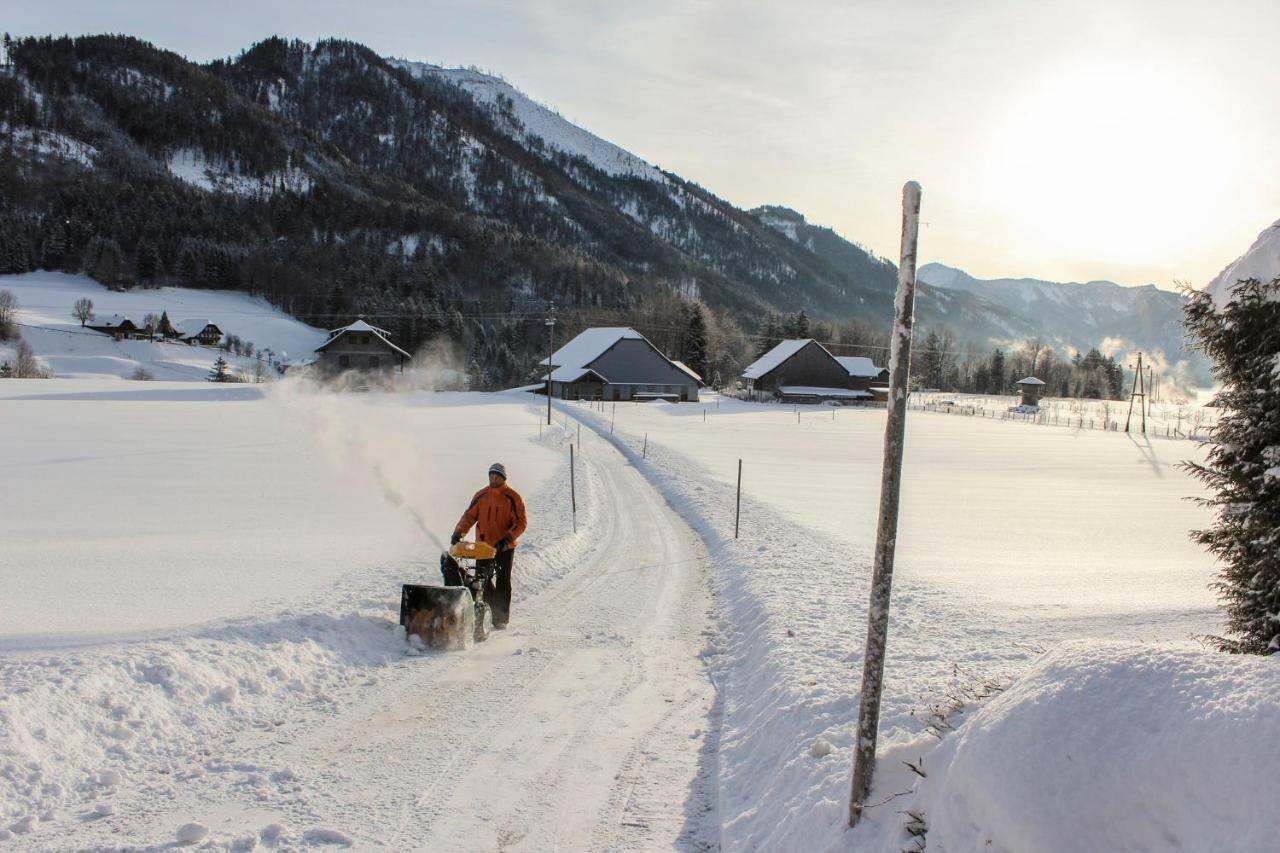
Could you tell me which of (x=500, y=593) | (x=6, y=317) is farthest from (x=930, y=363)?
(x=500, y=593)

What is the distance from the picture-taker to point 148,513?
15.0 meters

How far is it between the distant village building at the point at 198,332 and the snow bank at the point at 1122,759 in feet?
333

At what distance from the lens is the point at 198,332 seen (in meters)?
90.9

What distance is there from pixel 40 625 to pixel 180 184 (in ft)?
567

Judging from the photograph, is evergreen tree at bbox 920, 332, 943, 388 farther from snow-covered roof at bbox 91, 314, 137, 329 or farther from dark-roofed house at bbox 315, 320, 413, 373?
snow-covered roof at bbox 91, 314, 137, 329

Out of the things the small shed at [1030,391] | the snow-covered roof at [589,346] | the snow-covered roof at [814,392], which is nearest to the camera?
the snow-covered roof at [589,346]

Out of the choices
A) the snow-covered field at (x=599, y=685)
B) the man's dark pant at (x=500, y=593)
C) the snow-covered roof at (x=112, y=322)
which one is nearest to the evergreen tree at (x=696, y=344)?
the snow-covered roof at (x=112, y=322)

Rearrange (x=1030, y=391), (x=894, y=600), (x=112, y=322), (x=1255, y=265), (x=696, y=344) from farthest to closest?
(x=696, y=344) < (x=1030, y=391) < (x=112, y=322) < (x=894, y=600) < (x=1255, y=265)

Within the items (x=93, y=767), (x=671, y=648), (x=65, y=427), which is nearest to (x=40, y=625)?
(x=93, y=767)

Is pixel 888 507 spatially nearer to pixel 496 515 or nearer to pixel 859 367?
pixel 496 515

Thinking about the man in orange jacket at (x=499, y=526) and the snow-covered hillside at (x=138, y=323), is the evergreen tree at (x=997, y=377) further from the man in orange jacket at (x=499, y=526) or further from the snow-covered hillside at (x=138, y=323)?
the man in orange jacket at (x=499, y=526)

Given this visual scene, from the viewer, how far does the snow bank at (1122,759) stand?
2.81 metres

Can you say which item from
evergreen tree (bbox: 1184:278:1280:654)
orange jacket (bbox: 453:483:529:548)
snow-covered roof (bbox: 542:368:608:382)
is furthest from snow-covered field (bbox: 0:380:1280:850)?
snow-covered roof (bbox: 542:368:608:382)

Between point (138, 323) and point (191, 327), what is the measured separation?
18.4ft
